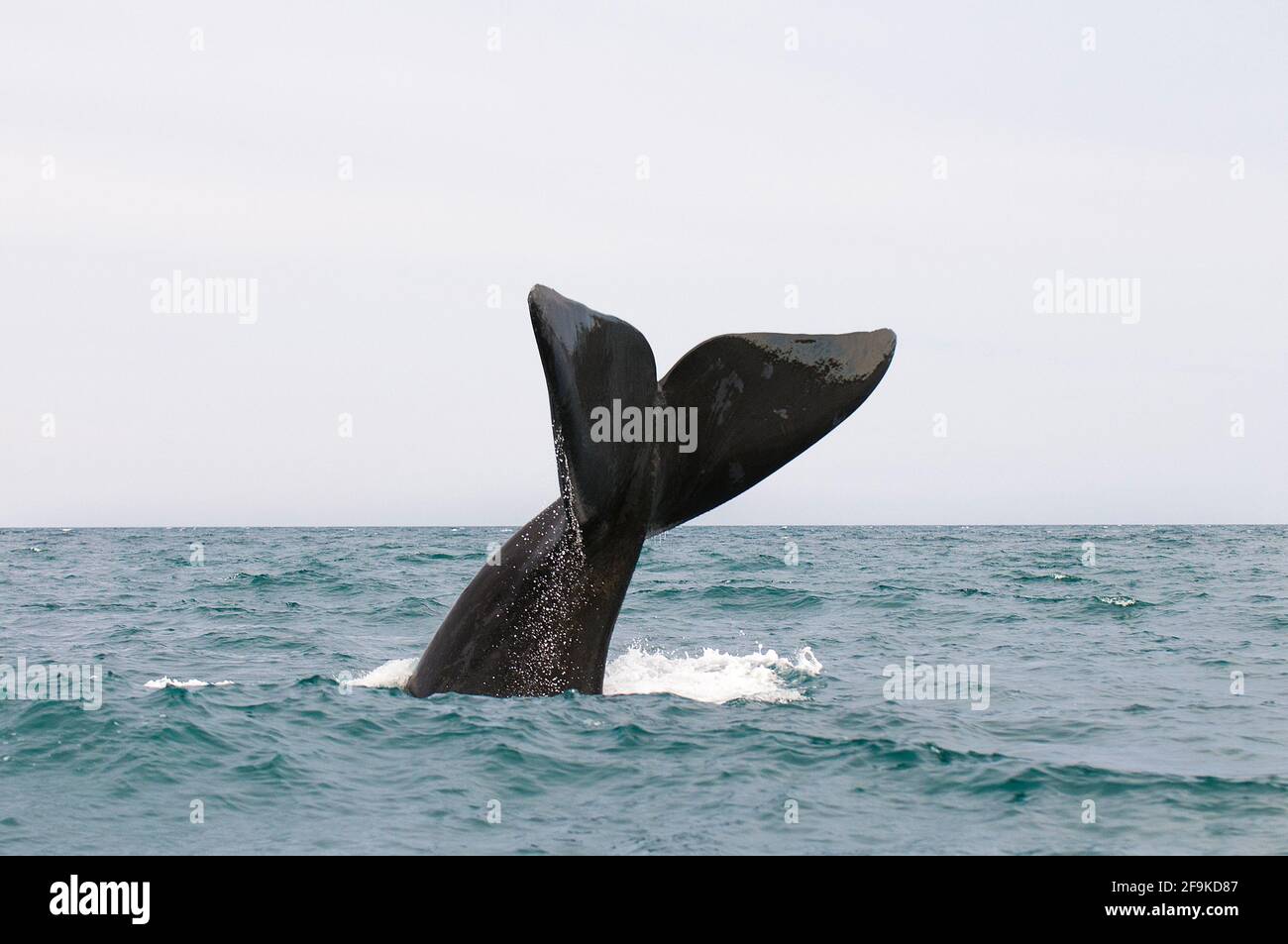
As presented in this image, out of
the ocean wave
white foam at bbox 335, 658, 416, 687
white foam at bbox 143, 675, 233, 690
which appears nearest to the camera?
the ocean wave

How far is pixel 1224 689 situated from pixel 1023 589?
13.1 m

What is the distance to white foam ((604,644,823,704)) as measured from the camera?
11445 mm

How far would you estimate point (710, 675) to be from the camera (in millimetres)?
12648

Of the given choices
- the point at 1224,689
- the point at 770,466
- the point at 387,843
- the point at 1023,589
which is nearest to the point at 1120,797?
the point at 770,466

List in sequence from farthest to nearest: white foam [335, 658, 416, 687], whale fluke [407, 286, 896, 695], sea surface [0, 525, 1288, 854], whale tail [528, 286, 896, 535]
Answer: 1. white foam [335, 658, 416, 687]
2. whale tail [528, 286, 896, 535]
3. whale fluke [407, 286, 896, 695]
4. sea surface [0, 525, 1288, 854]

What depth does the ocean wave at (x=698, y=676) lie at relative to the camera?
11.5 metres

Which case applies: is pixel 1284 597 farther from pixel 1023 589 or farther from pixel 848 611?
pixel 848 611
